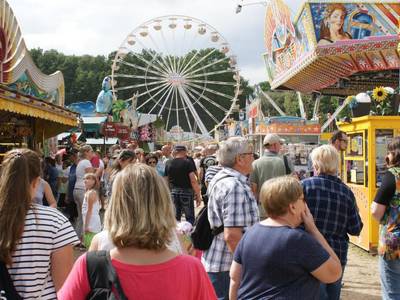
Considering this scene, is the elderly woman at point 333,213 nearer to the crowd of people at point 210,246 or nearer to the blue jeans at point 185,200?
the crowd of people at point 210,246

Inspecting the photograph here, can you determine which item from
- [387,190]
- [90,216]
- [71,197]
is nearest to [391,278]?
[387,190]

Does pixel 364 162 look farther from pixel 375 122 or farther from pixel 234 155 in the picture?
pixel 234 155

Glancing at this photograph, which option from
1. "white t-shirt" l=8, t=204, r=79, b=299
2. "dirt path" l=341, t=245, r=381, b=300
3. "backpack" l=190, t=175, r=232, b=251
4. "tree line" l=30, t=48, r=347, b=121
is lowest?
"dirt path" l=341, t=245, r=381, b=300

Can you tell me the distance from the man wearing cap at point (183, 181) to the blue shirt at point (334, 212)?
439 cm

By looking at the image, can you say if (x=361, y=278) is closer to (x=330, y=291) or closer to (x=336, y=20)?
(x=330, y=291)

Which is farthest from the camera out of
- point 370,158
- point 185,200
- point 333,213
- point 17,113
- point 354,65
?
point 354,65

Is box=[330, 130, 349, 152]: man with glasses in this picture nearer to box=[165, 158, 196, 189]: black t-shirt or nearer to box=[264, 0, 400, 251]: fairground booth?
box=[264, 0, 400, 251]: fairground booth

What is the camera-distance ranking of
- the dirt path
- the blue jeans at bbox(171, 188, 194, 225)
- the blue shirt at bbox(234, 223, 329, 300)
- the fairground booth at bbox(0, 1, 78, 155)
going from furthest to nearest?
the fairground booth at bbox(0, 1, 78, 155)
the blue jeans at bbox(171, 188, 194, 225)
the dirt path
the blue shirt at bbox(234, 223, 329, 300)

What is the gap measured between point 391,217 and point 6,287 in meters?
→ 2.49

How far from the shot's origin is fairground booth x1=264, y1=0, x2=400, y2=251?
6980 mm

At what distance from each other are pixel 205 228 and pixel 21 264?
1.41m

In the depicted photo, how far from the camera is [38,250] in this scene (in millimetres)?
2148

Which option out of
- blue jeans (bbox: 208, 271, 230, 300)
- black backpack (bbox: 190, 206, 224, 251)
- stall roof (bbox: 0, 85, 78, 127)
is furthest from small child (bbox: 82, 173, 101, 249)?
blue jeans (bbox: 208, 271, 230, 300)

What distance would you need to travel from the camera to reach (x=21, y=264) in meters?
2.12
